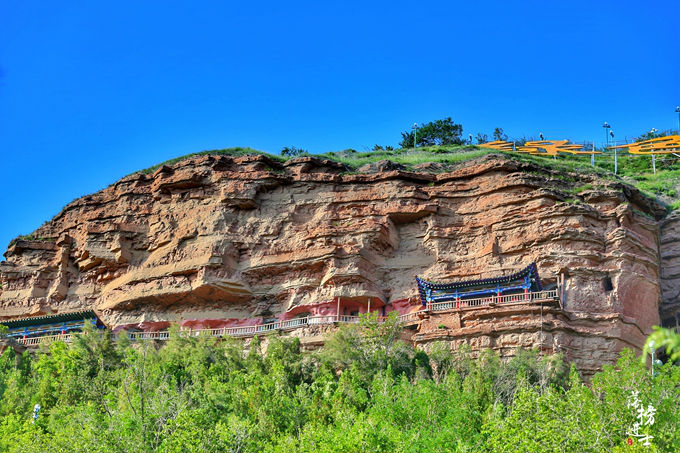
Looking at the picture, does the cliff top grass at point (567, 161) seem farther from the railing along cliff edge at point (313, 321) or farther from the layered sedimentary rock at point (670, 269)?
the railing along cliff edge at point (313, 321)

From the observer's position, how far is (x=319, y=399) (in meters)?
35.4

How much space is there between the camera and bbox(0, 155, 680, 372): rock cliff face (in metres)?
44.3

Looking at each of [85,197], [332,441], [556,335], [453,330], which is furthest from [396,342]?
[85,197]

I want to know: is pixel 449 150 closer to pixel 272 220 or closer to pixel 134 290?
pixel 272 220

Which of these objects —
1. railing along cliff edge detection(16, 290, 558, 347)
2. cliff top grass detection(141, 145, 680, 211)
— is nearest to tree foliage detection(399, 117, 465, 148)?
cliff top grass detection(141, 145, 680, 211)

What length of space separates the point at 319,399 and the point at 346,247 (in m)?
14.8

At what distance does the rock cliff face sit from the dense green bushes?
12.4 ft

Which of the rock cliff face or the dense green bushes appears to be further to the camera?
the rock cliff face

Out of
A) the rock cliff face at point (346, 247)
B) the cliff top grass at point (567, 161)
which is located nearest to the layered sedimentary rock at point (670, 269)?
the rock cliff face at point (346, 247)

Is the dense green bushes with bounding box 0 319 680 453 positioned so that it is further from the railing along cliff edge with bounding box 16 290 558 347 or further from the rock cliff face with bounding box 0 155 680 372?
the rock cliff face with bounding box 0 155 680 372

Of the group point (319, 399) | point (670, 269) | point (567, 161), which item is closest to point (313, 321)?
point (319, 399)

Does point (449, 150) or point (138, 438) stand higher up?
point (449, 150)

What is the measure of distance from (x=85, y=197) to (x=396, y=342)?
2491cm

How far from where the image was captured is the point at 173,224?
177 feet
